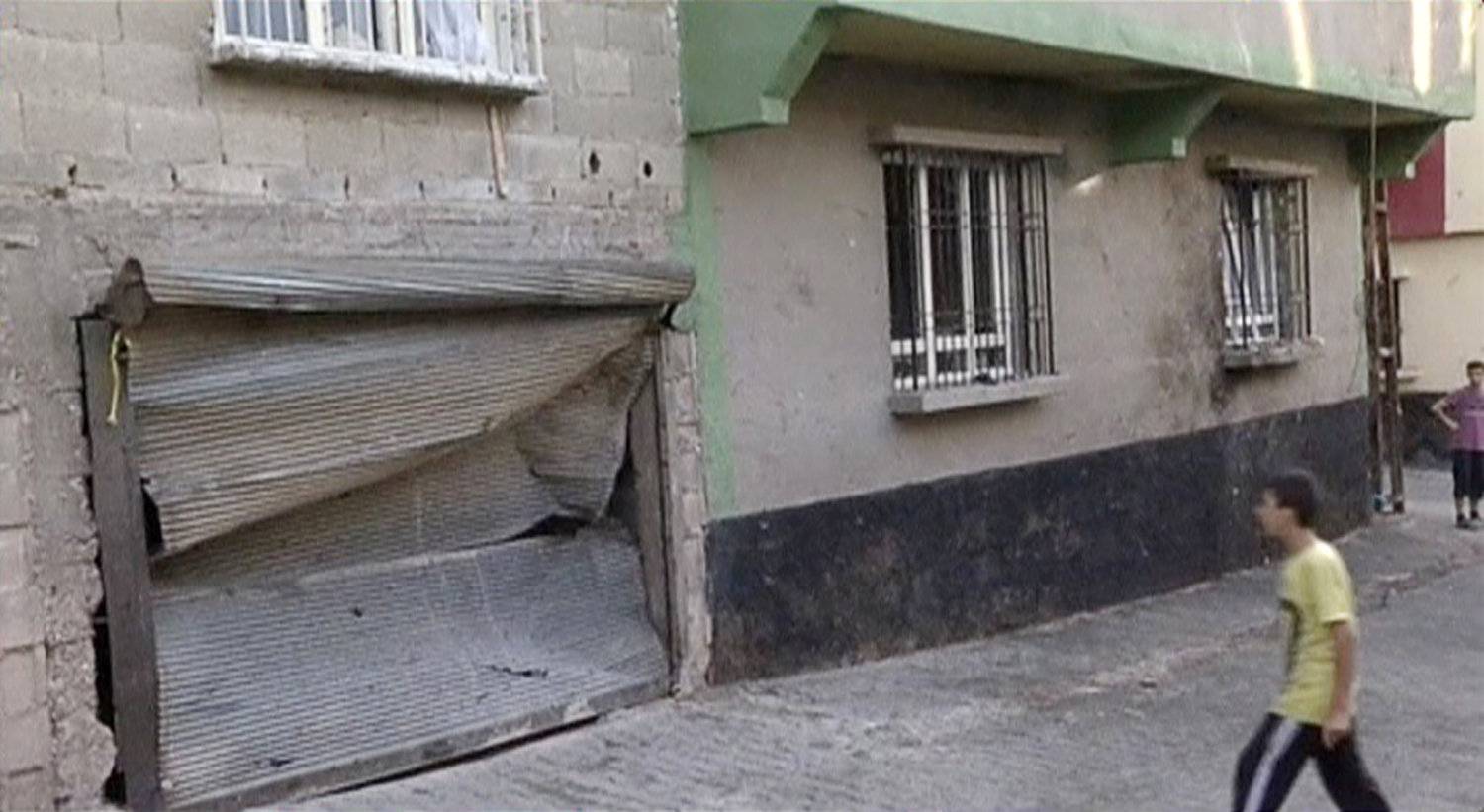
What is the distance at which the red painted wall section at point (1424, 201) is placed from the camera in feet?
Answer: 62.7

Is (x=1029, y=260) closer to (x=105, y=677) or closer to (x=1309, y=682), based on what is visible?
(x=1309, y=682)

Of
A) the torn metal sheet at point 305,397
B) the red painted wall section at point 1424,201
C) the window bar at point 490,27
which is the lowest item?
the torn metal sheet at point 305,397

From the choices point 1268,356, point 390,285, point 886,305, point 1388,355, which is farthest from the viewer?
point 1388,355

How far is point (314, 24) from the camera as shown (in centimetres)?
598

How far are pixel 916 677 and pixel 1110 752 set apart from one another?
1359 millimetres

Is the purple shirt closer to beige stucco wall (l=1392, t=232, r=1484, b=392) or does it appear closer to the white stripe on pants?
beige stucco wall (l=1392, t=232, r=1484, b=392)

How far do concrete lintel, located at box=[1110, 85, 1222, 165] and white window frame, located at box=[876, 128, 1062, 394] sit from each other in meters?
0.82

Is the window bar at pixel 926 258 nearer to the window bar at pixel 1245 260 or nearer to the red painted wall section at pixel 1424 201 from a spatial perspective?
the window bar at pixel 1245 260

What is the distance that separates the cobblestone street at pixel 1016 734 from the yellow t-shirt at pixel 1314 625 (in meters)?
1.46

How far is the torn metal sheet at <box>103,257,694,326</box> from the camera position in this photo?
5238mm

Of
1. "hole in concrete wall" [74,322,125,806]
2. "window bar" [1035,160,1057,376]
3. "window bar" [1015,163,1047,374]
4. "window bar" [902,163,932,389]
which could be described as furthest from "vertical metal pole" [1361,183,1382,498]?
"hole in concrete wall" [74,322,125,806]

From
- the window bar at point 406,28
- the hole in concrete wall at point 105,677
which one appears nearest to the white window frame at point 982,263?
the window bar at point 406,28

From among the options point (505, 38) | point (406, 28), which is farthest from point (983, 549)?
point (406, 28)

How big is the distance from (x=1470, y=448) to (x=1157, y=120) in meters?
6.03
